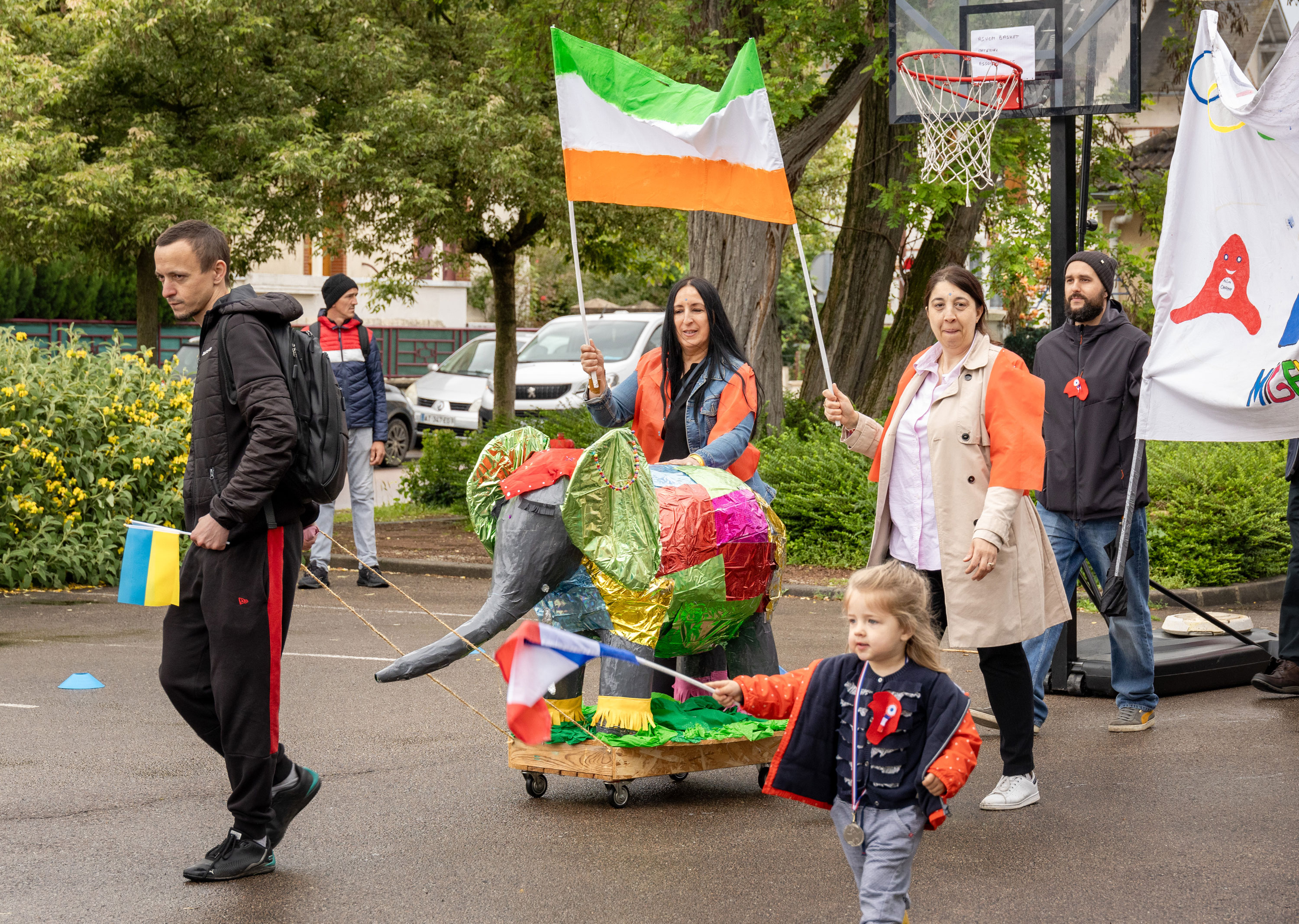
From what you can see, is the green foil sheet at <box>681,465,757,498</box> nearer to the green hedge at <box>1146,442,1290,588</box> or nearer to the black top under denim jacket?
the black top under denim jacket

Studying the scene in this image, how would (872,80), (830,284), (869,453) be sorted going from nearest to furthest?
(869,453)
(872,80)
(830,284)

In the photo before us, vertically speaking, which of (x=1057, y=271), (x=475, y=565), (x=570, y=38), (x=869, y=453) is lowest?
(x=475, y=565)

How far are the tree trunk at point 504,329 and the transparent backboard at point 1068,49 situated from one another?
36.8ft

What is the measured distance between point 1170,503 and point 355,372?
6.51m

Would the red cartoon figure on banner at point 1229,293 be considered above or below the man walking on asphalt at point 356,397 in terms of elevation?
above

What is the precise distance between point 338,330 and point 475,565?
7.82ft

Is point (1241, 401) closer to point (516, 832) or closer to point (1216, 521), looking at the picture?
point (516, 832)

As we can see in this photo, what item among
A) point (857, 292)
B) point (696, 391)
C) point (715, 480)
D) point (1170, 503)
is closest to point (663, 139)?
point (696, 391)

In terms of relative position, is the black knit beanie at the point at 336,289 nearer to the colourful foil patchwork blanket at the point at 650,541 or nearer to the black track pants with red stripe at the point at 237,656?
the colourful foil patchwork blanket at the point at 650,541

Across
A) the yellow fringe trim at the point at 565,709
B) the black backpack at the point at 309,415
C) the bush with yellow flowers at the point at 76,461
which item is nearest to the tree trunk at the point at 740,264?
the bush with yellow flowers at the point at 76,461

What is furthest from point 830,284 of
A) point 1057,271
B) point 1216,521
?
point 1057,271

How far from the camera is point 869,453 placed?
5652 mm

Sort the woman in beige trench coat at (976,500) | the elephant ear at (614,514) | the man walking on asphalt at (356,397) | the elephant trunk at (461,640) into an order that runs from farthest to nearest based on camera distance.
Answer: the man walking on asphalt at (356,397), the woman in beige trench coat at (976,500), the elephant ear at (614,514), the elephant trunk at (461,640)

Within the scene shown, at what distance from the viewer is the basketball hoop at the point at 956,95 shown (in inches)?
321
